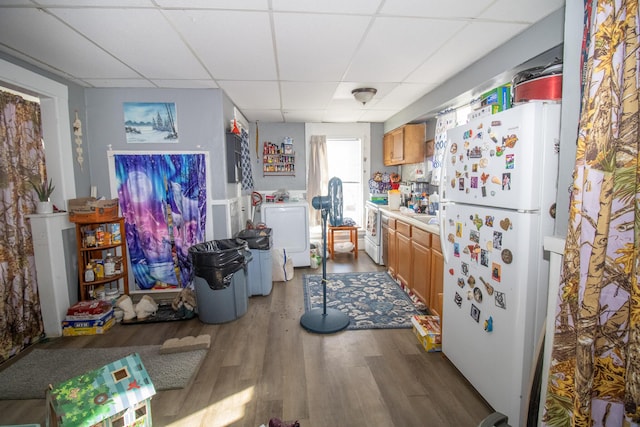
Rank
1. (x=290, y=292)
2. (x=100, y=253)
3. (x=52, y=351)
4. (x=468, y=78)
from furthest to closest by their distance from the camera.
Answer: (x=290, y=292), (x=100, y=253), (x=468, y=78), (x=52, y=351)

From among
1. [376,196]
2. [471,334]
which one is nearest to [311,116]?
[376,196]

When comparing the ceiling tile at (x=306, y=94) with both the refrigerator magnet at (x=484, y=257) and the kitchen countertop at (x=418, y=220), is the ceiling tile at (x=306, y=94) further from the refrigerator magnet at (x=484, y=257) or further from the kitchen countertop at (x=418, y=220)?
the refrigerator magnet at (x=484, y=257)

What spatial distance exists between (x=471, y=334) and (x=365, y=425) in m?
0.81

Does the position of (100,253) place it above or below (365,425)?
above

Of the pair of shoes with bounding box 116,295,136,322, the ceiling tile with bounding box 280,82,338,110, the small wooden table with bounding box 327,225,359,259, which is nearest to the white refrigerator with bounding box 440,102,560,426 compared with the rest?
the ceiling tile with bounding box 280,82,338,110

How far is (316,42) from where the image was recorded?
2070 millimetres

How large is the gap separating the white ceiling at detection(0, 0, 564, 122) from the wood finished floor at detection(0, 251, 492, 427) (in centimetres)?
227

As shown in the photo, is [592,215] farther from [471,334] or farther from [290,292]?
[290,292]

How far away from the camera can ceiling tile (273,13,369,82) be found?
180cm

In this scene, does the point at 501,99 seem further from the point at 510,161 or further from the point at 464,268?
the point at 464,268

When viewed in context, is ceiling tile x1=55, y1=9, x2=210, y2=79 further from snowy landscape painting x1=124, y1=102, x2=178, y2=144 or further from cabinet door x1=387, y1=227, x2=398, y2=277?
cabinet door x1=387, y1=227, x2=398, y2=277

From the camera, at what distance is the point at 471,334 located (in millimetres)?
1779

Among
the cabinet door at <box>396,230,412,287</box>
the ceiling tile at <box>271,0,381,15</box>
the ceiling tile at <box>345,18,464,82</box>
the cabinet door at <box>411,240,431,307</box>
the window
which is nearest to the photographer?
the ceiling tile at <box>271,0,381,15</box>

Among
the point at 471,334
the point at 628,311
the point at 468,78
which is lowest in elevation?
the point at 471,334
